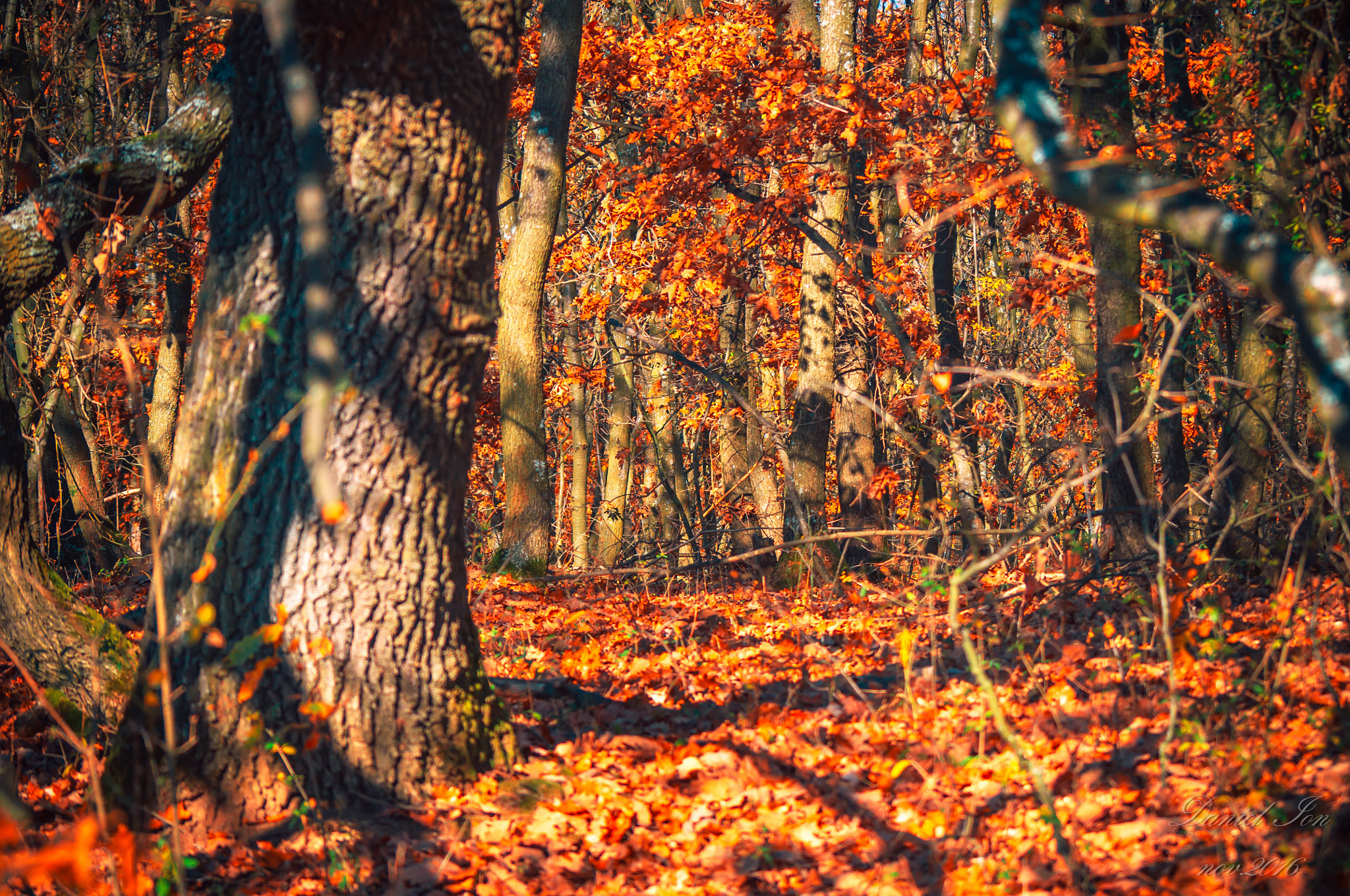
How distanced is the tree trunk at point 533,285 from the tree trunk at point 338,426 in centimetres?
536

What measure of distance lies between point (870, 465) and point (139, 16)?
33.5 feet

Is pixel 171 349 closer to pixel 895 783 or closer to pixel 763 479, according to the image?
pixel 763 479

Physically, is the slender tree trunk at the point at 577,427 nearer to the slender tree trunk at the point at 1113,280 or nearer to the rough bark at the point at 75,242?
the slender tree trunk at the point at 1113,280

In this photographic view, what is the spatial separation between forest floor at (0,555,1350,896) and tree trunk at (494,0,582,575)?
3.62 m

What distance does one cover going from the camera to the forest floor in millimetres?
2969

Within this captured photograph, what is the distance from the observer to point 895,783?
12.6ft

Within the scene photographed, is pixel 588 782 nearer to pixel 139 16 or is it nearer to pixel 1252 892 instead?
pixel 1252 892

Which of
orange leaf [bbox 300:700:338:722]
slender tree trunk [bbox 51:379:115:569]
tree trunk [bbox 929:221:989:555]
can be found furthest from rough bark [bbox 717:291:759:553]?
orange leaf [bbox 300:700:338:722]

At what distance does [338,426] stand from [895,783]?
9.00ft

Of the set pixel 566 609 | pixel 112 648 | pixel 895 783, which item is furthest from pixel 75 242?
pixel 895 783

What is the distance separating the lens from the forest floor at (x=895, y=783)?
117 inches

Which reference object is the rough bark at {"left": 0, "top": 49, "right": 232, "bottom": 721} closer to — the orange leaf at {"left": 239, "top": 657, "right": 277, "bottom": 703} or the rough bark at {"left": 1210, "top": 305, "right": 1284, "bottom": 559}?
the orange leaf at {"left": 239, "top": 657, "right": 277, "bottom": 703}

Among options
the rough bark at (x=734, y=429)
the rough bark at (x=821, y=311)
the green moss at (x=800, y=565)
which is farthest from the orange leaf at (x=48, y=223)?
the rough bark at (x=734, y=429)

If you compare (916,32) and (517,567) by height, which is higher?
(916,32)
